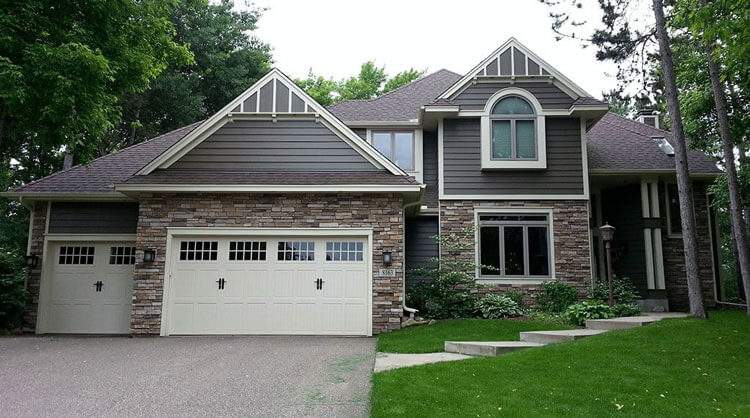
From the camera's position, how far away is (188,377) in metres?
6.74

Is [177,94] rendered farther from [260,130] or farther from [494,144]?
[494,144]

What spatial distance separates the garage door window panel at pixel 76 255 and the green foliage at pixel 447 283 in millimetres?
7135

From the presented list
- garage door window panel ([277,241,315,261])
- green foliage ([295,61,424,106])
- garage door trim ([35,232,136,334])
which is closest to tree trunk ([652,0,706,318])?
→ garage door window panel ([277,241,315,261])

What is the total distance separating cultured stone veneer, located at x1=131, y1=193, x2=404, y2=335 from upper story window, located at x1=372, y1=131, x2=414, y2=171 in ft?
11.5

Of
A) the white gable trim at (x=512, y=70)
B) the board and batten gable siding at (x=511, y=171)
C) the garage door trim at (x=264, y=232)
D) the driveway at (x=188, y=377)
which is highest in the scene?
the white gable trim at (x=512, y=70)

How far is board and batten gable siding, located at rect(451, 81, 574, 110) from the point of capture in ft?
43.3

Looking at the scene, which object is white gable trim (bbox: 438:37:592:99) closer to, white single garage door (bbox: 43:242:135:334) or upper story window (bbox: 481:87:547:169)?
upper story window (bbox: 481:87:547:169)

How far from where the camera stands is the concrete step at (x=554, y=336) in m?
8.29

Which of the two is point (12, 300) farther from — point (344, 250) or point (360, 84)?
point (360, 84)

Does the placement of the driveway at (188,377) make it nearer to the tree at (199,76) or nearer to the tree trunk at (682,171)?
the tree trunk at (682,171)

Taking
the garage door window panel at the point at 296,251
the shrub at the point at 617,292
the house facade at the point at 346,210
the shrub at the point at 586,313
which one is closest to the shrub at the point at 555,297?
the house facade at the point at 346,210

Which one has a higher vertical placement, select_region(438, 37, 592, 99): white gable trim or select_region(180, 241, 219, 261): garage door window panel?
select_region(438, 37, 592, 99): white gable trim

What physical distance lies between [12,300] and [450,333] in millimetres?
8857

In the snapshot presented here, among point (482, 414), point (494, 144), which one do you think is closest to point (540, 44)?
point (494, 144)
